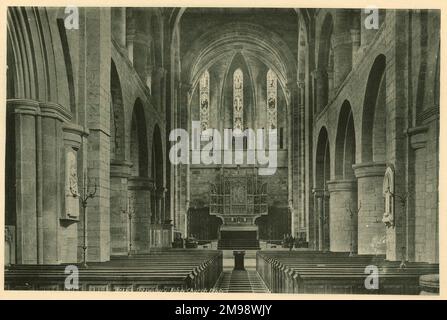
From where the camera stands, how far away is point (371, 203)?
1780cm

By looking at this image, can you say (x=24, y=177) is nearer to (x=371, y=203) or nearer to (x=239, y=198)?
(x=371, y=203)

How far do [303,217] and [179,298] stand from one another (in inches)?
1008

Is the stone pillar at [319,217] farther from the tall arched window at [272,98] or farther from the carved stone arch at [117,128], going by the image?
the tall arched window at [272,98]

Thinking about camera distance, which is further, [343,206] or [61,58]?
[343,206]

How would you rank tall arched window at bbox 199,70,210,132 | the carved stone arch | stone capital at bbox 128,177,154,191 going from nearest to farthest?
the carved stone arch < stone capital at bbox 128,177,154,191 < tall arched window at bbox 199,70,210,132

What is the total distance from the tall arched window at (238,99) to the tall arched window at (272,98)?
1.81 meters

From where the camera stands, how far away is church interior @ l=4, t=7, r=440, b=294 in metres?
11.4

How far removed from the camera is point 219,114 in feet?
138

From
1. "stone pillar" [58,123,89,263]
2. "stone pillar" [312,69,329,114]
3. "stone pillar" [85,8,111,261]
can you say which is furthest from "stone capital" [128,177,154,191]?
"stone pillar" [312,69,329,114]

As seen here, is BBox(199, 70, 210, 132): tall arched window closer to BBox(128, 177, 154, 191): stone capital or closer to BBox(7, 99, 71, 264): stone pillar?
BBox(128, 177, 154, 191): stone capital

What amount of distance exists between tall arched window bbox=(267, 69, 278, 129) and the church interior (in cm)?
353
